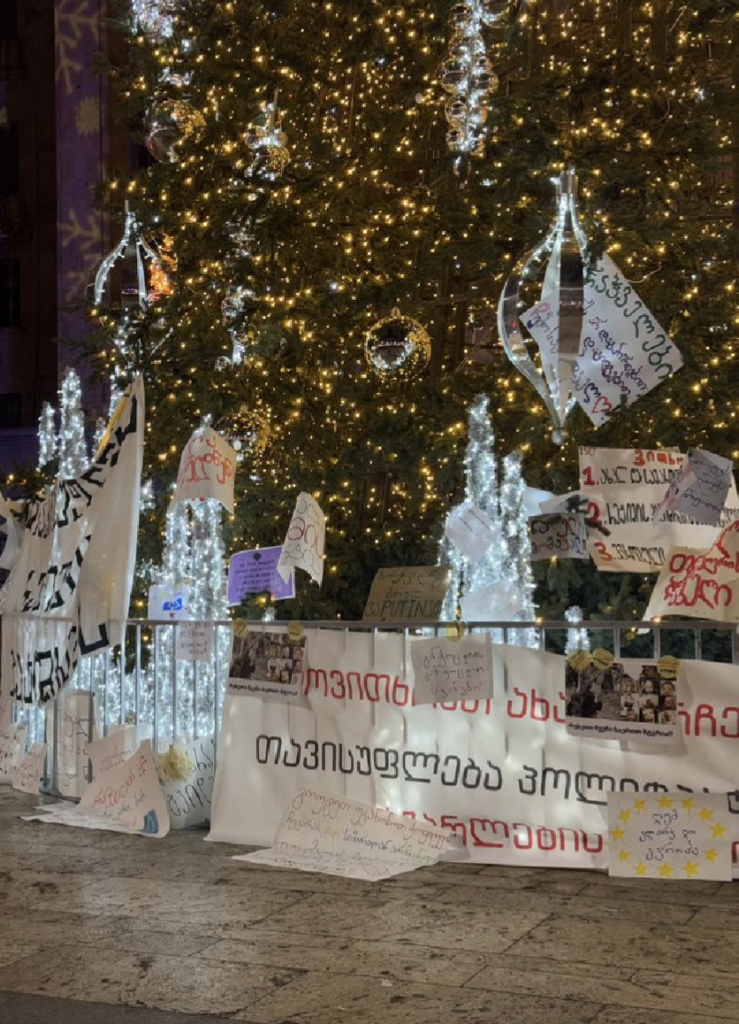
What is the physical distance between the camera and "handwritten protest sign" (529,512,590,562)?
9.23 m

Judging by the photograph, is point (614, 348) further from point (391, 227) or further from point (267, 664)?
point (391, 227)

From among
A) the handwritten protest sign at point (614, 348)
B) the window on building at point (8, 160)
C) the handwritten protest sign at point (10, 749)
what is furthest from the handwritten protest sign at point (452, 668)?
Answer: the window on building at point (8, 160)

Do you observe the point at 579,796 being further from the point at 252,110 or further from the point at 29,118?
the point at 29,118

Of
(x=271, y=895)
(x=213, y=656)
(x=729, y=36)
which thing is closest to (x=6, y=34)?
(x=729, y=36)

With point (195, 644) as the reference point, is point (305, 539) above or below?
above

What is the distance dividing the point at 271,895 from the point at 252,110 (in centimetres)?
776

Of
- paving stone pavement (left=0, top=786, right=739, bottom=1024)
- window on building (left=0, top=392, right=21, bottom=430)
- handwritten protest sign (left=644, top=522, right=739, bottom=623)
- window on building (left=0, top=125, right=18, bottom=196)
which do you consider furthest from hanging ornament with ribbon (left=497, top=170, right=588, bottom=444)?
window on building (left=0, top=125, right=18, bottom=196)

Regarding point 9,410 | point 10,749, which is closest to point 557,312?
point 10,749

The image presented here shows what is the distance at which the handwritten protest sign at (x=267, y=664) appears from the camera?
844cm

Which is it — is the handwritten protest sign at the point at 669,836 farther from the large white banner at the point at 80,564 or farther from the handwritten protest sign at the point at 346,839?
the large white banner at the point at 80,564

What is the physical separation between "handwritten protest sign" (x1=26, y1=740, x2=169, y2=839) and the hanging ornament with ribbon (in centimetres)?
351

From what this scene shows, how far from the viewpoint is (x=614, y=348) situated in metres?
9.56

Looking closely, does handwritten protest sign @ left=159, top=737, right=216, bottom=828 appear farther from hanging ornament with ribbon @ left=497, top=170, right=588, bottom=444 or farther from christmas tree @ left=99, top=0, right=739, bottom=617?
christmas tree @ left=99, top=0, right=739, bottom=617

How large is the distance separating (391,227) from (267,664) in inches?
242
